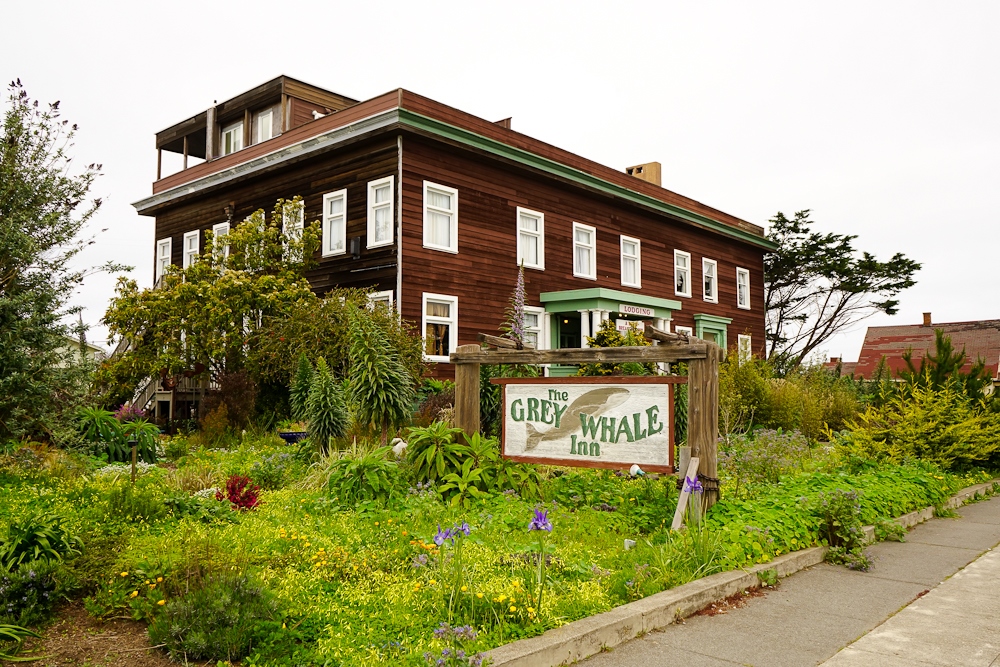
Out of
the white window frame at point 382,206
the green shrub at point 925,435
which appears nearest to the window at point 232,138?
the white window frame at point 382,206

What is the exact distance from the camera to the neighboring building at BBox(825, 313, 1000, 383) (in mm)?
48713

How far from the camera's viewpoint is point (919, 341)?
171 feet

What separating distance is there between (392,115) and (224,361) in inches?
291

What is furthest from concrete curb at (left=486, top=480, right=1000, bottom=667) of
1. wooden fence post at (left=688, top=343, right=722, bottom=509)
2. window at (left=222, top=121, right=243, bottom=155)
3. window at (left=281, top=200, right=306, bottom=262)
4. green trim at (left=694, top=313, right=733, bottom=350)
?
window at (left=222, top=121, right=243, bottom=155)

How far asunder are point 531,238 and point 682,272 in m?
8.53

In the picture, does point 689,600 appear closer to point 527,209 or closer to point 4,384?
Answer: point 4,384

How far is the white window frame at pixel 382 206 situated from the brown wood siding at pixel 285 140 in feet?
5.53

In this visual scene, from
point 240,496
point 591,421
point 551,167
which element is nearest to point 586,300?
point 551,167

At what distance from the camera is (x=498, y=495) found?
26.1ft

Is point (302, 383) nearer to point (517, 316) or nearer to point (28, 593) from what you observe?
point (517, 316)

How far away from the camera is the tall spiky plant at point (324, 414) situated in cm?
1070

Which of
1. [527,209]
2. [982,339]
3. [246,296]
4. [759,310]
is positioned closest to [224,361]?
[246,296]

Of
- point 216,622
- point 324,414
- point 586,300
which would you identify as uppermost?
point 586,300

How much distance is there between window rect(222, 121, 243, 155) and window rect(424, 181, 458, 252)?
9.99 m
